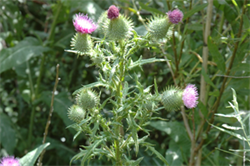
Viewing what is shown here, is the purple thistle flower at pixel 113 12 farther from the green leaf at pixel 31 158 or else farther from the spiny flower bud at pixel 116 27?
the green leaf at pixel 31 158

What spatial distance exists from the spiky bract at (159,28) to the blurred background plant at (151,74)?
0.34 meters

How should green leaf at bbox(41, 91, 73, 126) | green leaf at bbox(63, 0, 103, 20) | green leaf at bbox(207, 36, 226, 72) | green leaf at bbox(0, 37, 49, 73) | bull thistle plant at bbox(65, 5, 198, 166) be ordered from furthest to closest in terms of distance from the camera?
→ green leaf at bbox(41, 91, 73, 126) → green leaf at bbox(0, 37, 49, 73) → green leaf at bbox(63, 0, 103, 20) → green leaf at bbox(207, 36, 226, 72) → bull thistle plant at bbox(65, 5, 198, 166)

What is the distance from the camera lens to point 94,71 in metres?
3.10

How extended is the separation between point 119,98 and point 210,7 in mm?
870

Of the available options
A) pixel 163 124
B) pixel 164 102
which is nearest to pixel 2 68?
pixel 163 124

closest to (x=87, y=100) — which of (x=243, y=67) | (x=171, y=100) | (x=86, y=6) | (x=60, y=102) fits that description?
(x=171, y=100)

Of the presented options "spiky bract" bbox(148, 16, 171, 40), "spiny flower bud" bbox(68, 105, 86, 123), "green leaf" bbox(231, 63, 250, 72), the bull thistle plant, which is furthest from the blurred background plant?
"spiny flower bud" bbox(68, 105, 86, 123)

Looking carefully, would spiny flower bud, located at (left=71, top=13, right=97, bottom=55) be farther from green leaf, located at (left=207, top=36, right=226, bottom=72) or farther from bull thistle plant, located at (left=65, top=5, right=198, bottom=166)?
green leaf, located at (left=207, top=36, right=226, bottom=72)

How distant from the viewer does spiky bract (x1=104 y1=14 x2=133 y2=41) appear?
1.31 meters

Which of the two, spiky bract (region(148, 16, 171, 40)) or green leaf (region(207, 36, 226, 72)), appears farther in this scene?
green leaf (region(207, 36, 226, 72))

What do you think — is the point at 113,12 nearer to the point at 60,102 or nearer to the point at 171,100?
the point at 171,100

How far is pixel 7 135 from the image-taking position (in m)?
2.67

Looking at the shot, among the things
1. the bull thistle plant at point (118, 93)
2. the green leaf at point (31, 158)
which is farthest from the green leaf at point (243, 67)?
the green leaf at point (31, 158)

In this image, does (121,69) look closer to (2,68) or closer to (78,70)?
(2,68)
